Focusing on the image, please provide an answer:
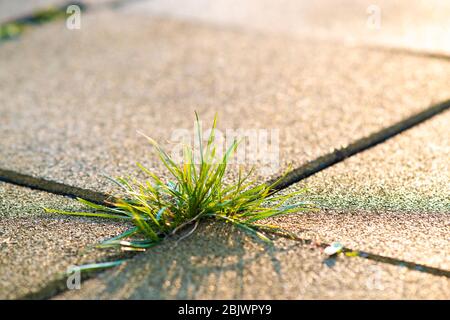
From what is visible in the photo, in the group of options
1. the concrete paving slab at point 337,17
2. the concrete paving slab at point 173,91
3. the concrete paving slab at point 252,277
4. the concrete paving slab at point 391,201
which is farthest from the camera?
the concrete paving slab at point 337,17

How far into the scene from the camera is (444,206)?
200 cm

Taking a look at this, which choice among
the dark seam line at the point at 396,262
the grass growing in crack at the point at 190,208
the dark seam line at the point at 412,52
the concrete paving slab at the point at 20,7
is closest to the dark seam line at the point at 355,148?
the grass growing in crack at the point at 190,208

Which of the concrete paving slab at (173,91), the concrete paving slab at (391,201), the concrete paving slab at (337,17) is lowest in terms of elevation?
the concrete paving slab at (391,201)

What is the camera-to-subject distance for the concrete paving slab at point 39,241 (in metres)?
1.65

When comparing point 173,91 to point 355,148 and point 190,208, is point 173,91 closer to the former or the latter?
point 355,148

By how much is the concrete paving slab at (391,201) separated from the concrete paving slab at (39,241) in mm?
558

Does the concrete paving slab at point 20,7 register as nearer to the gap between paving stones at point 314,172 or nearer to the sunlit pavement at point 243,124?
the sunlit pavement at point 243,124

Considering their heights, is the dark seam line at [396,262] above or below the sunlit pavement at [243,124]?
below

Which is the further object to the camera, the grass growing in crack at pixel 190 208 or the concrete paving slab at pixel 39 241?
the grass growing in crack at pixel 190 208

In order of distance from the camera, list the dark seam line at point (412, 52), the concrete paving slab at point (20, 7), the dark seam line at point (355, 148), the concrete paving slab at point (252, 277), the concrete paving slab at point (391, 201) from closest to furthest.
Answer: the concrete paving slab at point (252, 277)
the concrete paving slab at point (391, 201)
the dark seam line at point (355, 148)
the dark seam line at point (412, 52)
the concrete paving slab at point (20, 7)

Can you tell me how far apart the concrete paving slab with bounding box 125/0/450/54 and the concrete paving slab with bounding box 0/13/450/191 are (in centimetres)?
17

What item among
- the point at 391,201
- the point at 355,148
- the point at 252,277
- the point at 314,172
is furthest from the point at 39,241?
the point at 355,148

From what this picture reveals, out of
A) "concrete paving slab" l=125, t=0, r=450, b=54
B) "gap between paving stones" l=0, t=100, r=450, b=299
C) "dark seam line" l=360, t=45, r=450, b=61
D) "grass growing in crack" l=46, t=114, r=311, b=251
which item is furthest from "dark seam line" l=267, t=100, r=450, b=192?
"concrete paving slab" l=125, t=0, r=450, b=54
